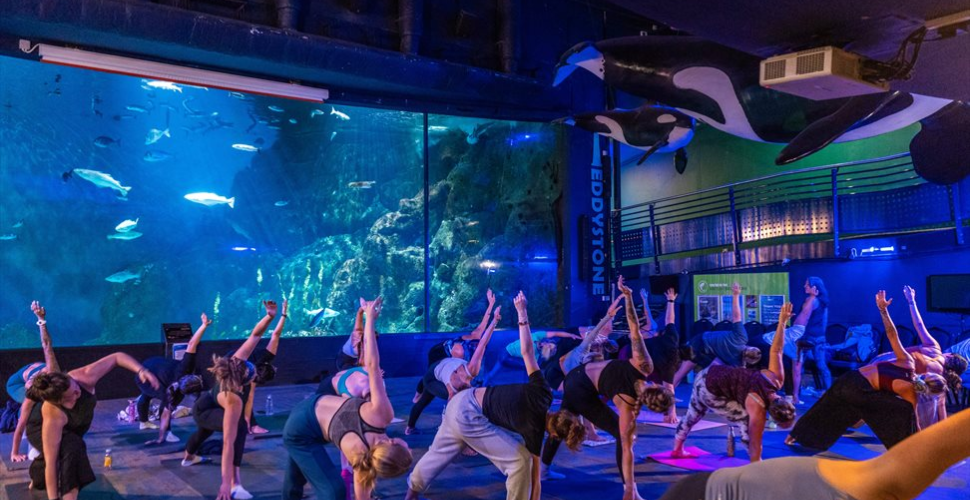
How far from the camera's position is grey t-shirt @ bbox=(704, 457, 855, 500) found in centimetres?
192

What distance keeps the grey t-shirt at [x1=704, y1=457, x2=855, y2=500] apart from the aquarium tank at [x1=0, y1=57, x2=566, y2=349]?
18248mm

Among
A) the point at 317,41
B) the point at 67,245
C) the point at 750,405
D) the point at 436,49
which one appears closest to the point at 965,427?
the point at 750,405

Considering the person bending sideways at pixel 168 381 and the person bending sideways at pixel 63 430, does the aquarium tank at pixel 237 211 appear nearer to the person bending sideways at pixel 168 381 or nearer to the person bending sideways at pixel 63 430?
the person bending sideways at pixel 168 381

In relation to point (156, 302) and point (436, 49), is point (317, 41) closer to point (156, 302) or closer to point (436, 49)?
point (436, 49)

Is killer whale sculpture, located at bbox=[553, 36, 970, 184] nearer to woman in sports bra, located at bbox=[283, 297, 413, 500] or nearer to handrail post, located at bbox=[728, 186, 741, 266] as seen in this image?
handrail post, located at bbox=[728, 186, 741, 266]

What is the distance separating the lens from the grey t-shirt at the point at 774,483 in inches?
75.5

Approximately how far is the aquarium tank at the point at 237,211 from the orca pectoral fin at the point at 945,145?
10737 millimetres

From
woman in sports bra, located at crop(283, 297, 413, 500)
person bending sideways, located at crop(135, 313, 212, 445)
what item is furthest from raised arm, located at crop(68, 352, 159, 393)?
woman in sports bra, located at crop(283, 297, 413, 500)

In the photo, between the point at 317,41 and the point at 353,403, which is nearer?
the point at 353,403

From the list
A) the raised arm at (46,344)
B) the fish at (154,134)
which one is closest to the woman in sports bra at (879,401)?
the raised arm at (46,344)

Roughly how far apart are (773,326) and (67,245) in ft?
121

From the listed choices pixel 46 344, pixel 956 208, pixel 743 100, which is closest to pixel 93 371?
pixel 46 344

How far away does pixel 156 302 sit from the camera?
116 feet

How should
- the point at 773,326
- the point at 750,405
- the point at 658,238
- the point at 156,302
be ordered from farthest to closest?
the point at 156,302, the point at 658,238, the point at 773,326, the point at 750,405
